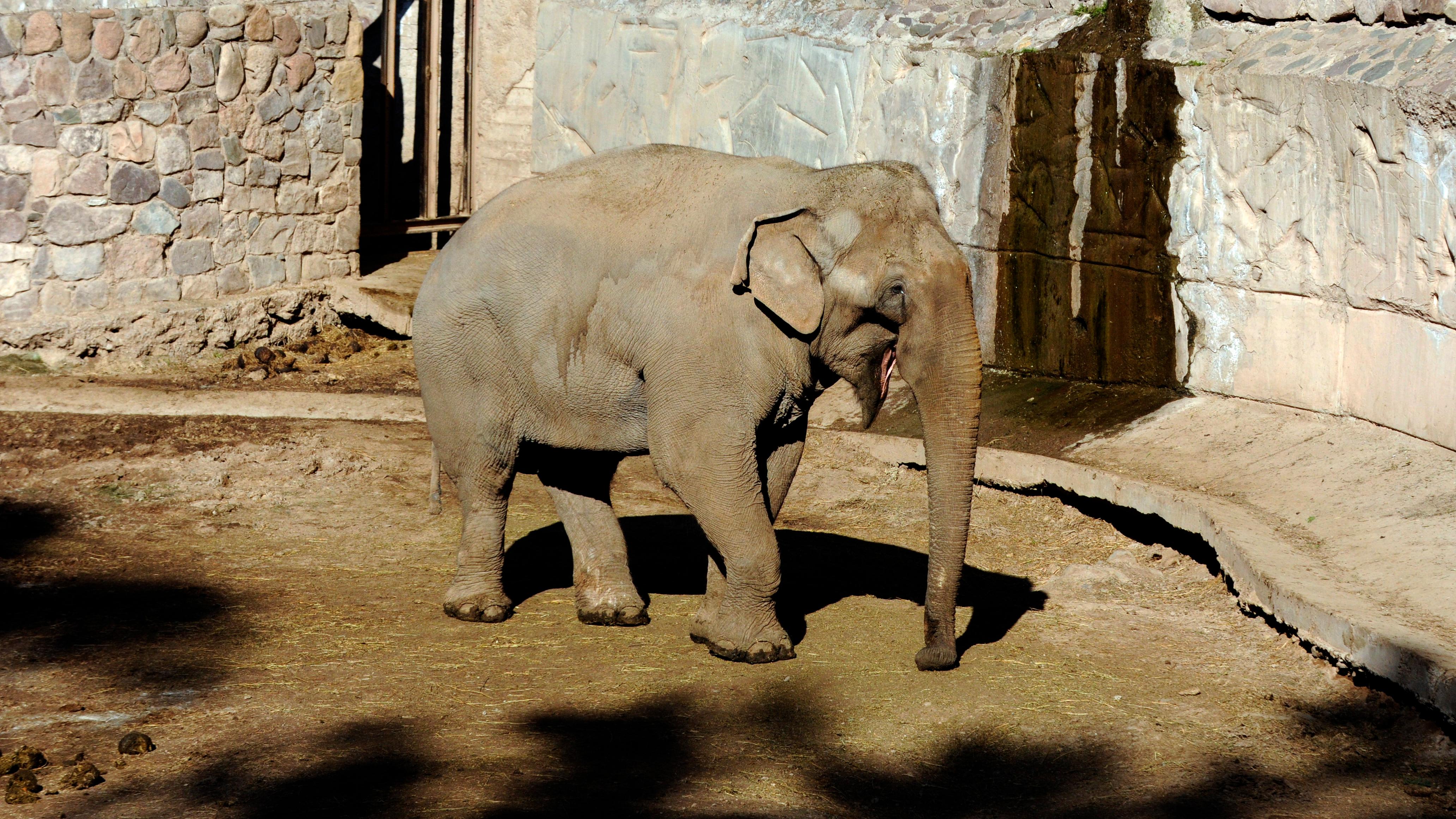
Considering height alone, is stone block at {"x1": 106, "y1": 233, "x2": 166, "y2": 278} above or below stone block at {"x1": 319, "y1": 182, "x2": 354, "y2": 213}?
below

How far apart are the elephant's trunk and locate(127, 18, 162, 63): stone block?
24.8 ft

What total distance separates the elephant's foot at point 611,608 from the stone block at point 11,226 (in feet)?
20.1

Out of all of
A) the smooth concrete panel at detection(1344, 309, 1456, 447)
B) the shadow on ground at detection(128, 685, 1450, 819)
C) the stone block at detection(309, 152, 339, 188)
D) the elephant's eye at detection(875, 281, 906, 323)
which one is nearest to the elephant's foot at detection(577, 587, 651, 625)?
the shadow on ground at detection(128, 685, 1450, 819)


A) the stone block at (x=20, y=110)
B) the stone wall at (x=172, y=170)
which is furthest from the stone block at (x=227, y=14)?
the stone block at (x=20, y=110)

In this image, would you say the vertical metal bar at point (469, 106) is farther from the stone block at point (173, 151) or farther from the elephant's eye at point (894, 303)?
the elephant's eye at point (894, 303)

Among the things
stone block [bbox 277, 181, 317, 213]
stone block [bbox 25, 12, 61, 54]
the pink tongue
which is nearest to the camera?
the pink tongue

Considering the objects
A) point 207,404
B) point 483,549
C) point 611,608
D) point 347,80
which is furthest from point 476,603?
point 347,80

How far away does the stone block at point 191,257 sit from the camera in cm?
1180

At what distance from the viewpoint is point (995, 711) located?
595 cm

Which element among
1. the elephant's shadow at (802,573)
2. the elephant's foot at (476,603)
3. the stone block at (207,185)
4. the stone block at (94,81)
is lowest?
the elephant's shadow at (802,573)

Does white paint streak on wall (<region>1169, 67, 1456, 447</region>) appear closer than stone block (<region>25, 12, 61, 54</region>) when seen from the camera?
Yes

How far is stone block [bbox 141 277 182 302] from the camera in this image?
38.3 feet

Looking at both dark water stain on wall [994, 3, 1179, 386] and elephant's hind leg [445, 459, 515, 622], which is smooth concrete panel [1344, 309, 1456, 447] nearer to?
dark water stain on wall [994, 3, 1179, 386]

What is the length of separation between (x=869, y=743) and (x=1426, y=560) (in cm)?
289
